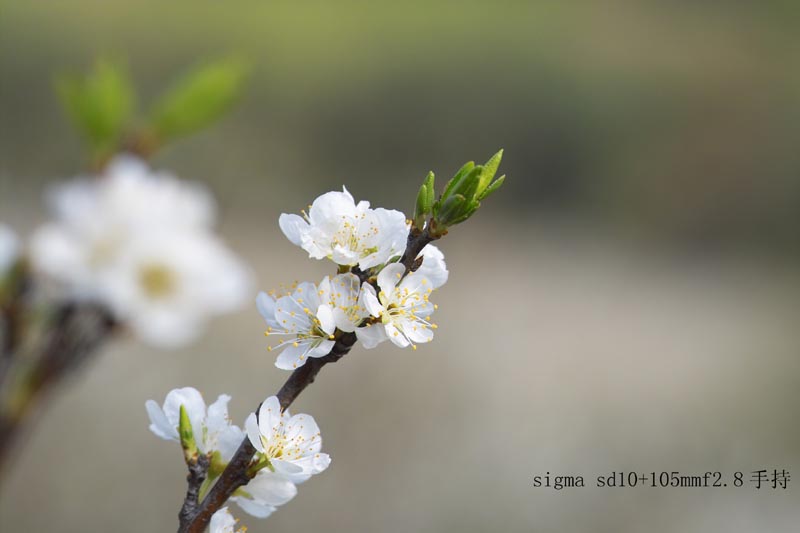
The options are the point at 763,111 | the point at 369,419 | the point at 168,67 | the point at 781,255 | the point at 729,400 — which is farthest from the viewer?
the point at 763,111

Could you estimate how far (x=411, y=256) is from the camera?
40 centimetres

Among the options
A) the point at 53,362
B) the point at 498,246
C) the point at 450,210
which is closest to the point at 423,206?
the point at 450,210

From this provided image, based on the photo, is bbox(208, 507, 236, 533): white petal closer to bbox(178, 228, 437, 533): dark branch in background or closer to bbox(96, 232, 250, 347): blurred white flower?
bbox(178, 228, 437, 533): dark branch in background

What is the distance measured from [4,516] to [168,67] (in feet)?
14.0

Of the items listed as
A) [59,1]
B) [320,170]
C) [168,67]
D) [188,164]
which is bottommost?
[188,164]

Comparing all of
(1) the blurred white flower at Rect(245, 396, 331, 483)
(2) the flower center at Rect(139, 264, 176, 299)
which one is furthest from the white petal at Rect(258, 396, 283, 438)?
(2) the flower center at Rect(139, 264, 176, 299)

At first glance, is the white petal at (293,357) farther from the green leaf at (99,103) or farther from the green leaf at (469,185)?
the green leaf at (99,103)

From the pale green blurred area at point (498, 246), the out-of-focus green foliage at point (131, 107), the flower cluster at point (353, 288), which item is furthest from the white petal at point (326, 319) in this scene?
the pale green blurred area at point (498, 246)

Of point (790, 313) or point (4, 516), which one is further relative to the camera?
point (790, 313)

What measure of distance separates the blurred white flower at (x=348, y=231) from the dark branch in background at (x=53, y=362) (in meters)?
0.41

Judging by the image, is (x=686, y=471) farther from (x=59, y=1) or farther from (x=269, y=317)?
(x=59, y=1)

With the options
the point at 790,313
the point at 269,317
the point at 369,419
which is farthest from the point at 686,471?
the point at 790,313

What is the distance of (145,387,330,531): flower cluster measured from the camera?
376 mm

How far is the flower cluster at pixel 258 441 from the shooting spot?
38 cm
